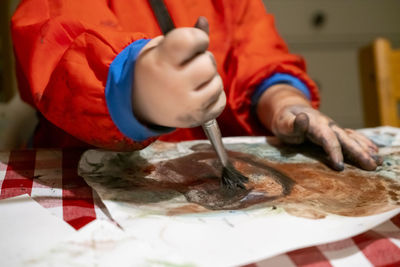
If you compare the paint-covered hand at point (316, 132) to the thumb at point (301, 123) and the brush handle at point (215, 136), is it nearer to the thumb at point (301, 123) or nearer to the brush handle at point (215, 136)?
the thumb at point (301, 123)

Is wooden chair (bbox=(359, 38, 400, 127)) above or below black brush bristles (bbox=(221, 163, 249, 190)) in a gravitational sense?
below

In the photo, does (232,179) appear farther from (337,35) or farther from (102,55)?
(337,35)

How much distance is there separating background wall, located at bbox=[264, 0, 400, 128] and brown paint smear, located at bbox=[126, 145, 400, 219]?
1081 mm

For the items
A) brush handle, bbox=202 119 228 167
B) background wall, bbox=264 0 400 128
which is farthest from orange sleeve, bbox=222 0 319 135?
background wall, bbox=264 0 400 128

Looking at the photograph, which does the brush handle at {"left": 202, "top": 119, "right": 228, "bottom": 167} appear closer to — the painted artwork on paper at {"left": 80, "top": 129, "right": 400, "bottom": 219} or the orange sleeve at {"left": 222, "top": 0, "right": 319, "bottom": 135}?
the painted artwork on paper at {"left": 80, "top": 129, "right": 400, "bottom": 219}

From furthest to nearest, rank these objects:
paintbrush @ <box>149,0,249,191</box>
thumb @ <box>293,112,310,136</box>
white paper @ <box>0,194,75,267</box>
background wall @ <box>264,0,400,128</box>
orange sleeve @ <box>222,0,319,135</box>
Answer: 1. background wall @ <box>264,0,400,128</box>
2. orange sleeve @ <box>222,0,319,135</box>
3. thumb @ <box>293,112,310,136</box>
4. paintbrush @ <box>149,0,249,191</box>
5. white paper @ <box>0,194,75,267</box>

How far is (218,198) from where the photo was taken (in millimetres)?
368

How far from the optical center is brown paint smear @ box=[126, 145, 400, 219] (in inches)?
13.8

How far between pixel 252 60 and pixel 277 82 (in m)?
0.06

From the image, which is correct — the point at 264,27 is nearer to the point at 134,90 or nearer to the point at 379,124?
the point at 379,124

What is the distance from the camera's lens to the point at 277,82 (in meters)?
0.66

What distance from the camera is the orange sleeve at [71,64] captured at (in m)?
0.36

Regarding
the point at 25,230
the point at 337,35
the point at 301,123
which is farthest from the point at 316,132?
the point at 337,35

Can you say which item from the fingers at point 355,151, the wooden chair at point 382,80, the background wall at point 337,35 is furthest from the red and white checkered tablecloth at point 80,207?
the background wall at point 337,35
